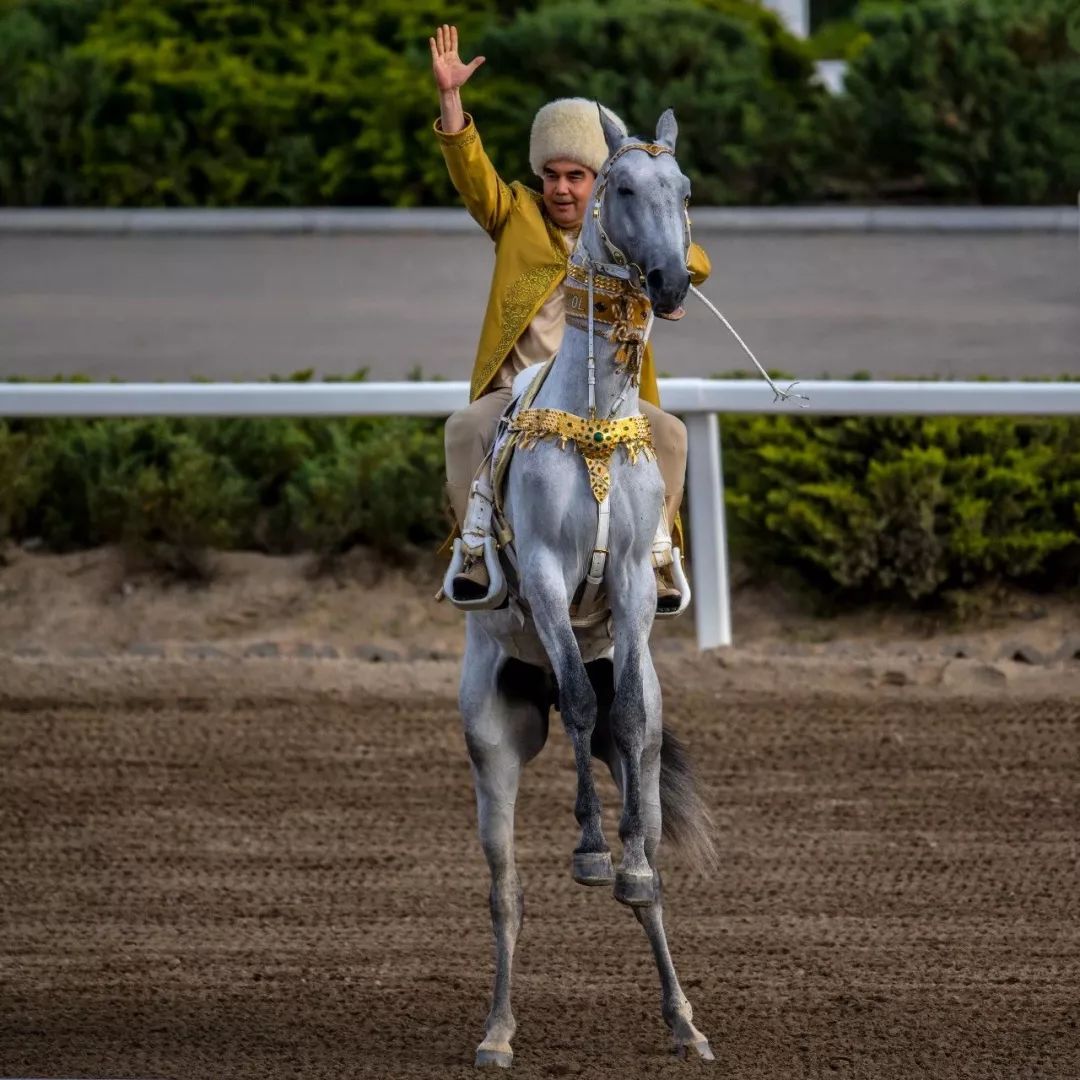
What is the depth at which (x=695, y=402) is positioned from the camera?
8812 mm

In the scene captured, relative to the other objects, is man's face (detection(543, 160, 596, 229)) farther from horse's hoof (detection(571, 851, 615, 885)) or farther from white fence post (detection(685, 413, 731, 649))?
white fence post (detection(685, 413, 731, 649))

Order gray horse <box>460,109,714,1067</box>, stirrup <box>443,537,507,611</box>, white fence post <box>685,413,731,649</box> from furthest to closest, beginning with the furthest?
white fence post <box>685,413,731,649</box> < stirrup <box>443,537,507,611</box> < gray horse <box>460,109,714,1067</box>

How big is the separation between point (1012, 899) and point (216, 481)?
470 cm

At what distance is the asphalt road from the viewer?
14.7 metres

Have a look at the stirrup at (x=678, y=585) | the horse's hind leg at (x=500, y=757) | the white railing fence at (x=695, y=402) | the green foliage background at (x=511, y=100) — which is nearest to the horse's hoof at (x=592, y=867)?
the horse's hind leg at (x=500, y=757)

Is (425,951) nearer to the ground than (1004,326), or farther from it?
farther from it

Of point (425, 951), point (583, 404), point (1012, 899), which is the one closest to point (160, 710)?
point (425, 951)

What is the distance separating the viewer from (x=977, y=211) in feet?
62.7

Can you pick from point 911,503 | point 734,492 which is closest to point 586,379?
point 911,503

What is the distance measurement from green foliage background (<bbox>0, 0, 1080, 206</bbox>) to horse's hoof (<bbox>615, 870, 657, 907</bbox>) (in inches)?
557

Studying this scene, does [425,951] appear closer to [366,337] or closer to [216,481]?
[216,481]

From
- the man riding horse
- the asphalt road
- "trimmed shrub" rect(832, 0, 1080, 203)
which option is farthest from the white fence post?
"trimmed shrub" rect(832, 0, 1080, 203)

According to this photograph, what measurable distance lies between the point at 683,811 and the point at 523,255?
1530mm

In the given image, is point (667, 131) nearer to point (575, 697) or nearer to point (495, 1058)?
point (575, 697)
